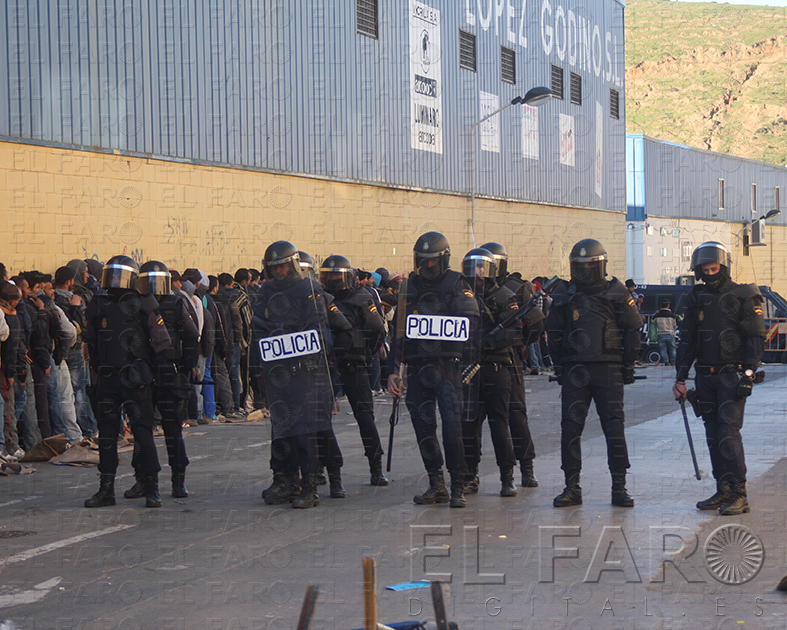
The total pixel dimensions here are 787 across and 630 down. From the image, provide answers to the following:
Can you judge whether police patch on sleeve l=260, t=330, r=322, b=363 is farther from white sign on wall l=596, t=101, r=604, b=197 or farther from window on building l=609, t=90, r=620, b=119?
window on building l=609, t=90, r=620, b=119

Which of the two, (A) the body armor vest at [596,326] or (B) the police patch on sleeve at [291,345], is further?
(B) the police patch on sleeve at [291,345]

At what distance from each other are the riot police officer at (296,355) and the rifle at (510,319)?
110 centimetres

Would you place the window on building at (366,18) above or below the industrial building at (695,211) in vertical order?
above

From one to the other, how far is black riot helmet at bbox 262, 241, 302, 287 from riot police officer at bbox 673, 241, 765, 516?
308 centimetres

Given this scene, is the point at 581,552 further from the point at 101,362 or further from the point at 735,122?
the point at 735,122

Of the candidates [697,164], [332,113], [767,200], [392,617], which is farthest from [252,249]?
[767,200]

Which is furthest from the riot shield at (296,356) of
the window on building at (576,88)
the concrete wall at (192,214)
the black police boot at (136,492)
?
the window on building at (576,88)

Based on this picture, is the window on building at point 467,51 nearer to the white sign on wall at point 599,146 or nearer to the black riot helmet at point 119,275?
the white sign on wall at point 599,146

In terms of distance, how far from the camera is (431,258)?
831cm

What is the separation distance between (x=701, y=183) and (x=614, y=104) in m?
11.8

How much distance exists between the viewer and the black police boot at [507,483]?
869 cm

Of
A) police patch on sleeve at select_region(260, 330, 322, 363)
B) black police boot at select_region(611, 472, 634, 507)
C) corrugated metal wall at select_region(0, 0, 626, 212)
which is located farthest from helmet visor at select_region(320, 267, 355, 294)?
corrugated metal wall at select_region(0, 0, 626, 212)

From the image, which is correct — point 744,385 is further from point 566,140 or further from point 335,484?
point 566,140

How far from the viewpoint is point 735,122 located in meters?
111
